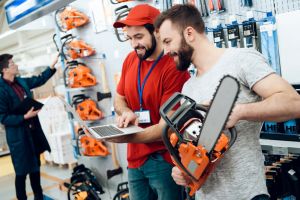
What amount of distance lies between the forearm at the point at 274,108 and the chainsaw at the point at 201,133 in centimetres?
8

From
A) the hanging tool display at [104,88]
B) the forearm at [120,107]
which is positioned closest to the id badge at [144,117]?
the forearm at [120,107]

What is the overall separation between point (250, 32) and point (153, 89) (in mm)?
1082

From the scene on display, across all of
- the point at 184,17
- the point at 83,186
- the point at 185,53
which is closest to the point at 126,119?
the point at 185,53

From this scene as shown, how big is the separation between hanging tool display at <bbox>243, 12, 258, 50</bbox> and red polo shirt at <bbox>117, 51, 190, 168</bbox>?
0.87 m

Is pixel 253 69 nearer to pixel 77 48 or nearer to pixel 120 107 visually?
pixel 120 107

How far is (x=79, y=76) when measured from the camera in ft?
15.0

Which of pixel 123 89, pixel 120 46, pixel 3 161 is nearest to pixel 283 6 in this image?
pixel 123 89

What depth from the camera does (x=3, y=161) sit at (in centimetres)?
888

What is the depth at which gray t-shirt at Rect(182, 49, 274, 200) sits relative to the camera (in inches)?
50.4

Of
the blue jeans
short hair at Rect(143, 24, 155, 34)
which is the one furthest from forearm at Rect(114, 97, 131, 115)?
short hair at Rect(143, 24, 155, 34)

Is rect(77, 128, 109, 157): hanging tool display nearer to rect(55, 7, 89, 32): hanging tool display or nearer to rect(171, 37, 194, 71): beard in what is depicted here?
rect(55, 7, 89, 32): hanging tool display

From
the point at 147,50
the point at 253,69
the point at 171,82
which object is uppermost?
the point at 147,50

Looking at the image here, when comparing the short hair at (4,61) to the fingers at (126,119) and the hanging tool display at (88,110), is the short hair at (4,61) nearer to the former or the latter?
the hanging tool display at (88,110)

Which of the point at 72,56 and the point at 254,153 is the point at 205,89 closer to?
the point at 254,153
